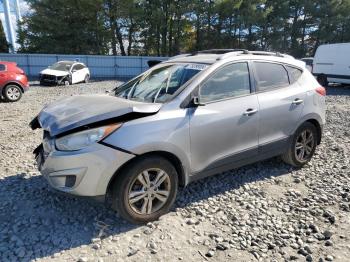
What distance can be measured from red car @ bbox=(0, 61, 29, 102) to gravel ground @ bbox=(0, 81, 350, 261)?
24.7 feet

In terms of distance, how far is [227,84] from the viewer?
12.6 ft

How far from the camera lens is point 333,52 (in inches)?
629

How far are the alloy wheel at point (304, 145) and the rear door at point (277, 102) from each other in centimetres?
37

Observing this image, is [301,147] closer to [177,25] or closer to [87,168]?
[87,168]

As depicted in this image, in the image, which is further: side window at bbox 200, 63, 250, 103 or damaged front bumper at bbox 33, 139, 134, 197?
side window at bbox 200, 63, 250, 103

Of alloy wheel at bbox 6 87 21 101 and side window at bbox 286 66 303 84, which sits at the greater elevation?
side window at bbox 286 66 303 84

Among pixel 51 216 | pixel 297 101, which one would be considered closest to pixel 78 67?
pixel 297 101

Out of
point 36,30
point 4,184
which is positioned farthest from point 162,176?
point 36,30

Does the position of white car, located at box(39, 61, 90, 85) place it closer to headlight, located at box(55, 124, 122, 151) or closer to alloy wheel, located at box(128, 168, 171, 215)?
headlight, located at box(55, 124, 122, 151)

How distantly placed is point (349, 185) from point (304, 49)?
34633 millimetres

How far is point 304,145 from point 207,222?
7.28 feet

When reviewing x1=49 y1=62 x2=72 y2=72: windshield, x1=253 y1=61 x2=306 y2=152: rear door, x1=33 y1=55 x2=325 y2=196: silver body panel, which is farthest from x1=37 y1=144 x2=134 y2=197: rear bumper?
x1=49 y1=62 x2=72 y2=72: windshield

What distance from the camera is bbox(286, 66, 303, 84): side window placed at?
4.57 meters

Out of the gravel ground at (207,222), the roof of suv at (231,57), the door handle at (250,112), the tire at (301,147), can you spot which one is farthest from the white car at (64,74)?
the door handle at (250,112)
